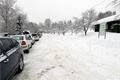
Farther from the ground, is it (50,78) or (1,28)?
(1,28)

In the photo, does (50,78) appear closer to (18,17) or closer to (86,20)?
(18,17)

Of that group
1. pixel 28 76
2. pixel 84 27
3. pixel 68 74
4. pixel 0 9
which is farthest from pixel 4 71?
pixel 84 27

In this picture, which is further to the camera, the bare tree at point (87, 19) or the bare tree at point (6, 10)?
the bare tree at point (87, 19)

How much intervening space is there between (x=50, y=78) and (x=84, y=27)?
39.3 metres

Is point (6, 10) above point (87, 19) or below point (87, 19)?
above

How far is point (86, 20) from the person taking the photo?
43.4 m

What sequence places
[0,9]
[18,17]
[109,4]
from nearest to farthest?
[109,4]
[0,9]
[18,17]

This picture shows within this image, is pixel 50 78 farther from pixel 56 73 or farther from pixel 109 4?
pixel 109 4

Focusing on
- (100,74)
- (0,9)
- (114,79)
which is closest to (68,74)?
(100,74)

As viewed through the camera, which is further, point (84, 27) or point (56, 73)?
point (84, 27)

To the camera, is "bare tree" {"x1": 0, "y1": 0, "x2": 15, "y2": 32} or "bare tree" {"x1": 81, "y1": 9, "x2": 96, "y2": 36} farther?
"bare tree" {"x1": 81, "y1": 9, "x2": 96, "y2": 36}

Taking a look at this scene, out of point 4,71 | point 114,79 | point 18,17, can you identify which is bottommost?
point 114,79

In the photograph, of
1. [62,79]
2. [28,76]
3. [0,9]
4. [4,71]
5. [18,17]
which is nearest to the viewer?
[4,71]

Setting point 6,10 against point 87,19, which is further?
point 87,19
